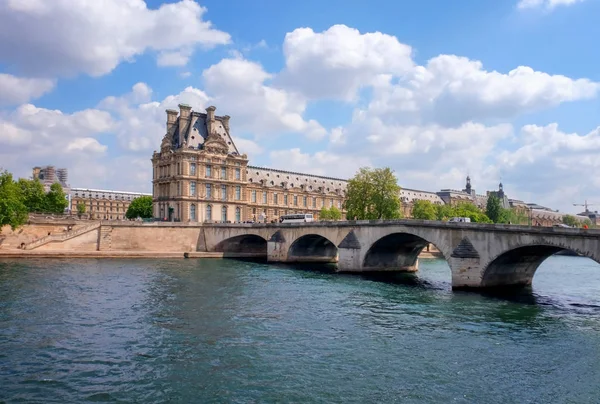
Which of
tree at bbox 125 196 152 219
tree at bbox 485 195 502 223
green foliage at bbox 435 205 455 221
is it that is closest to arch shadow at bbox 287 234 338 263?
green foliage at bbox 435 205 455 221

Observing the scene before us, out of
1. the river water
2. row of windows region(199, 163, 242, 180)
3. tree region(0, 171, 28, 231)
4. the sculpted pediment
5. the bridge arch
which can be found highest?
the sculpted pediment

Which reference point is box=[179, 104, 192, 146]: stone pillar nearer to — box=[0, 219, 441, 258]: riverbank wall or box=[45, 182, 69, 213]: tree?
box=[0, 219, 441, 258]: riverbank wall

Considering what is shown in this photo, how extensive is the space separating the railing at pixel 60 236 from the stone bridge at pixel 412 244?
16059 mm

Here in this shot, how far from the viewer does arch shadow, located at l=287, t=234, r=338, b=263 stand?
66.4 metres

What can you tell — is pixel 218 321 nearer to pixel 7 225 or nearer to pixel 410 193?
pixel 7 225

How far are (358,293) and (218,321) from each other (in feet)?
47.6

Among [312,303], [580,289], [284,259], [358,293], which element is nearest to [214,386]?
[312,303]

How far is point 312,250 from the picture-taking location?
69.6 meters

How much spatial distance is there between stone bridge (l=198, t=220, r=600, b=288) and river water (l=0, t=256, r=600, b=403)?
3150 mm

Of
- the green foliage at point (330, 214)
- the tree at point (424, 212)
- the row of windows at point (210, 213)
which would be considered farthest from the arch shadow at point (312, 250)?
the tree at point (424, 212)

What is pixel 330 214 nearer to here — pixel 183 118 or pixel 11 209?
pixel 183 118

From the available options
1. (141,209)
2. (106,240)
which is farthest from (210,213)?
(141,209)

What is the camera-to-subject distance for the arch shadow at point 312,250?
66375 millimetres

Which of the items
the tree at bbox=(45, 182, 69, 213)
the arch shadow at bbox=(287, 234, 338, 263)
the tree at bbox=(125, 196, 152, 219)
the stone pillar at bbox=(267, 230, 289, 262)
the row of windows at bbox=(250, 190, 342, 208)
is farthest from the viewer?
the tree at bbox=(125, 196, 152, 219)
